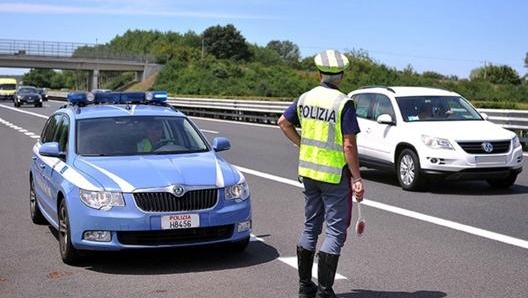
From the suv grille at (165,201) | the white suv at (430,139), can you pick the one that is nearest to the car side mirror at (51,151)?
the suv grille at (165,201)

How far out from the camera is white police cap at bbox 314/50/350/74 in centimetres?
537

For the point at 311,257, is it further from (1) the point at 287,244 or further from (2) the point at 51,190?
(2) the point at 51,190

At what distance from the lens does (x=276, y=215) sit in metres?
9.84

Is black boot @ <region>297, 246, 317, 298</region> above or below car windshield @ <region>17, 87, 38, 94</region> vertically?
above

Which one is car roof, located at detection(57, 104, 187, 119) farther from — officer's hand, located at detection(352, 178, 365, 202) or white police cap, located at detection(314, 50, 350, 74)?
officer's hand, located at detection(352, 178, 365, 202)

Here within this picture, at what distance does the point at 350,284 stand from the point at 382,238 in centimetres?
211

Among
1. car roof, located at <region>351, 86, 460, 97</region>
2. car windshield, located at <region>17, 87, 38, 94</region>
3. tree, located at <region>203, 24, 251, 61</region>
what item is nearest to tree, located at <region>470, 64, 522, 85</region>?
tree, located at <region>203, 24, 251, 61</region>

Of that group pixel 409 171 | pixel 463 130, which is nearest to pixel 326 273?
pixel 409 171

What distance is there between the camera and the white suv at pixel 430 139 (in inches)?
458

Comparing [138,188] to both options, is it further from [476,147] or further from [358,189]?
[476,147]

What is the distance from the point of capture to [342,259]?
7223 mm

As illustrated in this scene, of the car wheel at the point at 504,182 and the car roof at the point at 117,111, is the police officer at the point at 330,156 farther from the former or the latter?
the car wheel at the point at 504,182

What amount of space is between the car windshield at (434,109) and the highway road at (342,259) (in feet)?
5.59

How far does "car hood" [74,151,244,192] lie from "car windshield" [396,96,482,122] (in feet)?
19.4
